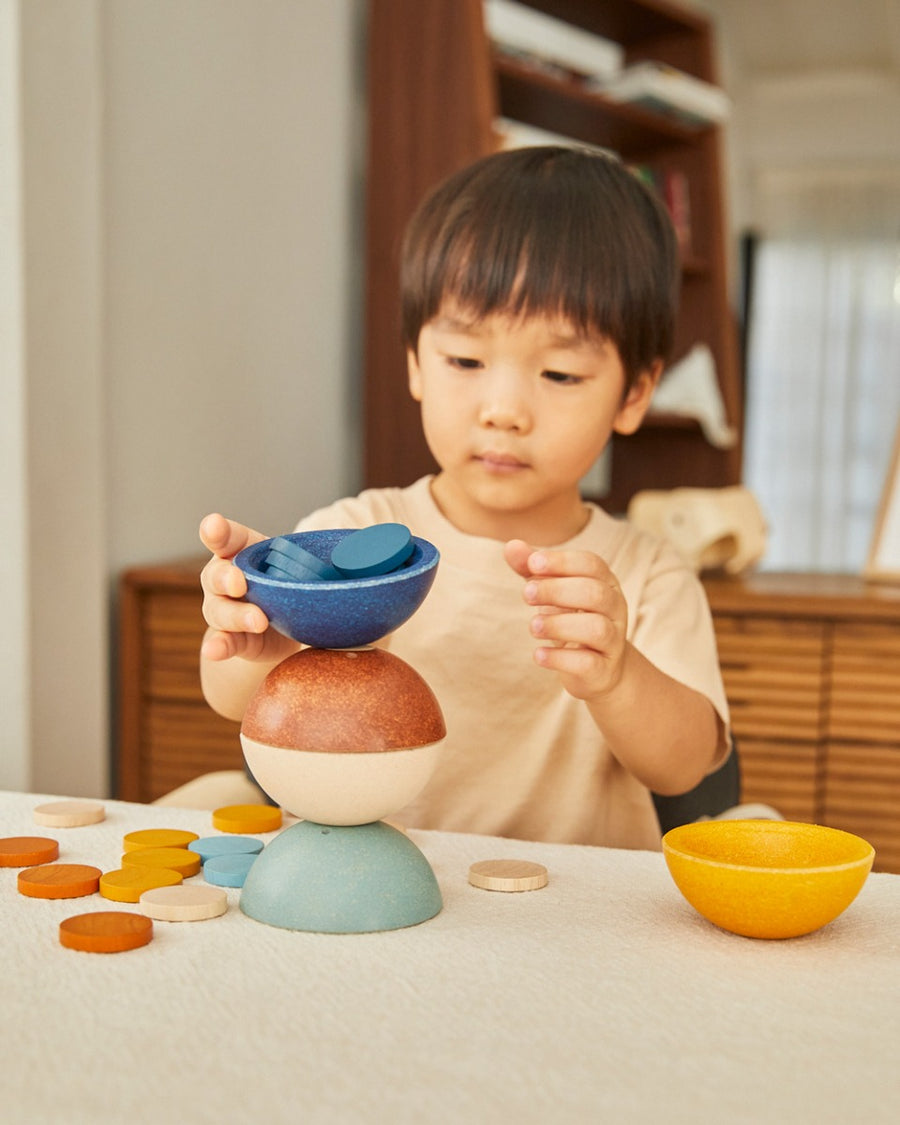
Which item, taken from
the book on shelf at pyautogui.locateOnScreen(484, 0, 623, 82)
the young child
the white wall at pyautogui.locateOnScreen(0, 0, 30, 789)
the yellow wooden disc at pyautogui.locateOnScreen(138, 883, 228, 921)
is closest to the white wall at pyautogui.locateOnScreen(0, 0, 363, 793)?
the white wall at pyautogui.locateOnScreen(0, 0, 30, 789)

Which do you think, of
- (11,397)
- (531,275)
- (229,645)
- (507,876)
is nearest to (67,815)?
(229,645)

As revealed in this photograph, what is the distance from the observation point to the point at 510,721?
42.0 inches

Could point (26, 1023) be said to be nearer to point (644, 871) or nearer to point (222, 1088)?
point (222, 1088)

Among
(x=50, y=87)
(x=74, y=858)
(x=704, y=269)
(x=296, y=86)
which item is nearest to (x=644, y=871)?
(x=74, y=858)

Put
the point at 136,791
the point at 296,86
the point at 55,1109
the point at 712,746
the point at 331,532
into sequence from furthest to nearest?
the point at 296,86 < the point at 136,791 < the point at 712,746 < the point at 331,532 < the point at 55,1109

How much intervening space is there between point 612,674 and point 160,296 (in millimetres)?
1281

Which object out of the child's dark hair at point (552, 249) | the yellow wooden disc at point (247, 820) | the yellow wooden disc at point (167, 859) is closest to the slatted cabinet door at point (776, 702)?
the child's dark hair at point (552, 249)

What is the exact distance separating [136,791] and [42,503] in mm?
546

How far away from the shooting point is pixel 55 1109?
0.40 metres

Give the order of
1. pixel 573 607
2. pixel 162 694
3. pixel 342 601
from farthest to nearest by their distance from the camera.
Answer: pixel 162 694 < pixel 573 607 < pixel 342 601

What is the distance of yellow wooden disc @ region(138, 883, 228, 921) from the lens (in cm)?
59

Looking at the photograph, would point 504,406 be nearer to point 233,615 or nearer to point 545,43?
point 233,615

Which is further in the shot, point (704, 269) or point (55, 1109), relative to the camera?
point (704, 269)

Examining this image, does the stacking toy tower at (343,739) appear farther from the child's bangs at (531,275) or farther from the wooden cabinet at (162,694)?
the wooden cabinet at (162,694)
